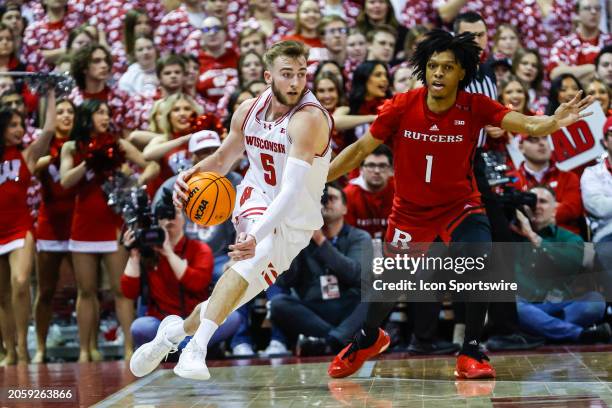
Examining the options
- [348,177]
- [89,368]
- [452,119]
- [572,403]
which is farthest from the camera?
[348,177]

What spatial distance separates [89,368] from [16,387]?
48.6 inches

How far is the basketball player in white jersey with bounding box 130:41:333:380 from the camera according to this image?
672 centimetres

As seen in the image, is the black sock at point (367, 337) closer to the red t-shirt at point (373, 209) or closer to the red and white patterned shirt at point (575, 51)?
the red t-shirt at point (373, 209)

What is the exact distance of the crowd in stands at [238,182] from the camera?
9602 mm

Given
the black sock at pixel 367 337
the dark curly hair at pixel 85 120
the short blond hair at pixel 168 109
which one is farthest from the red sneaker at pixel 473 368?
the dark curly hair at pixel 85 120

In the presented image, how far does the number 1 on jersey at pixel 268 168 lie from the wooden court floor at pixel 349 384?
4.49 feet

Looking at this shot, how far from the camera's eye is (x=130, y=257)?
9648mm

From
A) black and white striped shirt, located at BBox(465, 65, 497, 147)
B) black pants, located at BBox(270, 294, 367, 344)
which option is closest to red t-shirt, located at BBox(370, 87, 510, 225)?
black and white striped shirt, located at BBox(465, 65, 497, 147)

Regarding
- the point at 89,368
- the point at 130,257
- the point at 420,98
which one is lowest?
the point at 89,368

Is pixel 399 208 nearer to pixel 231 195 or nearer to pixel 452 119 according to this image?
pixel 452 119

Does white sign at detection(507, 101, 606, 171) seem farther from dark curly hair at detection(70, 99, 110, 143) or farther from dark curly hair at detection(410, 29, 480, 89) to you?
dark curly hair at detection(70, 99, 110, 143)

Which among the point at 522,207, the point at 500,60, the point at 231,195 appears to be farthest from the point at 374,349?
the point at 500,60

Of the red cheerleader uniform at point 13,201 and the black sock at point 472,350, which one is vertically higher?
the red cheerleader uniform at point 13,201

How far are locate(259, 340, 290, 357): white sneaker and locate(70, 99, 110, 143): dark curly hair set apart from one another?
2.52 m
